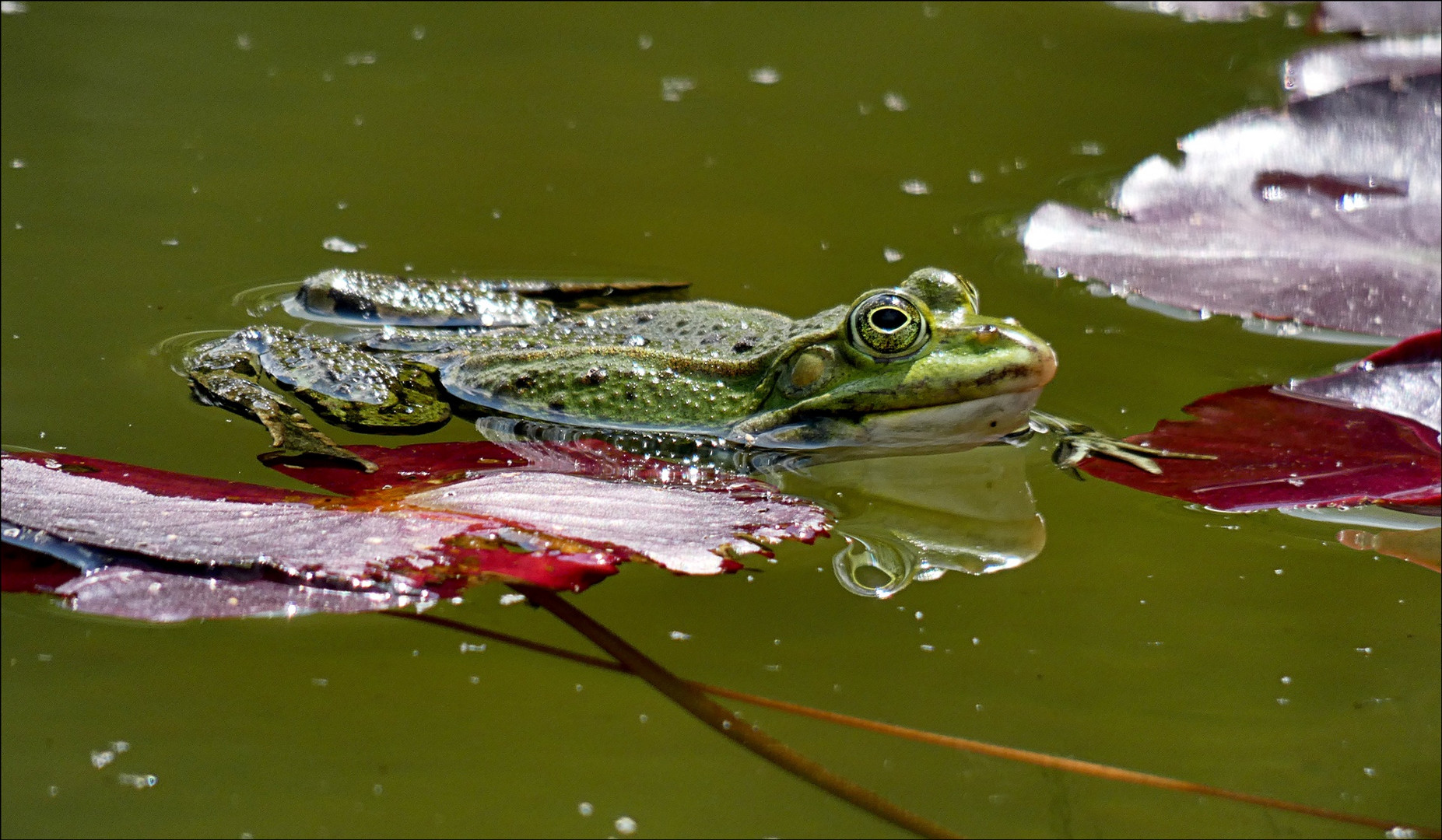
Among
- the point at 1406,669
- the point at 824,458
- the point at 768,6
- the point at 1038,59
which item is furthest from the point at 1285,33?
the point at 1406,669

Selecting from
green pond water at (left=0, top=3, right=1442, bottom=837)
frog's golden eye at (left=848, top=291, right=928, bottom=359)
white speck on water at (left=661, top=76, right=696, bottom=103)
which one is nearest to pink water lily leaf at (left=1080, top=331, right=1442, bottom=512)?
green pond water at (left=0, top=3, right=1442, bottom=837)

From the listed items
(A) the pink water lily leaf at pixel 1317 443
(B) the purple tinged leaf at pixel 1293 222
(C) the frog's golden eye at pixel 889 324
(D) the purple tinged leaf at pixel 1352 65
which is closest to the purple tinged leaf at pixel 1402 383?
(A) the pink water lily leaf at pixel 1317 443

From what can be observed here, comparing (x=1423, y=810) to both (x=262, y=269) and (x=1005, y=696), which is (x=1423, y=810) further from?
(x=262, y=269)

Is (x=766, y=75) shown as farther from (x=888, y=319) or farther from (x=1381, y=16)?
(x=888, y=319)

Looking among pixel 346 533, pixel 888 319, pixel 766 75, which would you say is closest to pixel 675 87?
pixel 766 75

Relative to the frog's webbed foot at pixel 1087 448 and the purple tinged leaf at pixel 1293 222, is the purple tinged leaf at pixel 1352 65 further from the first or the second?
the frog's webbed foot at pixel 1087 448
